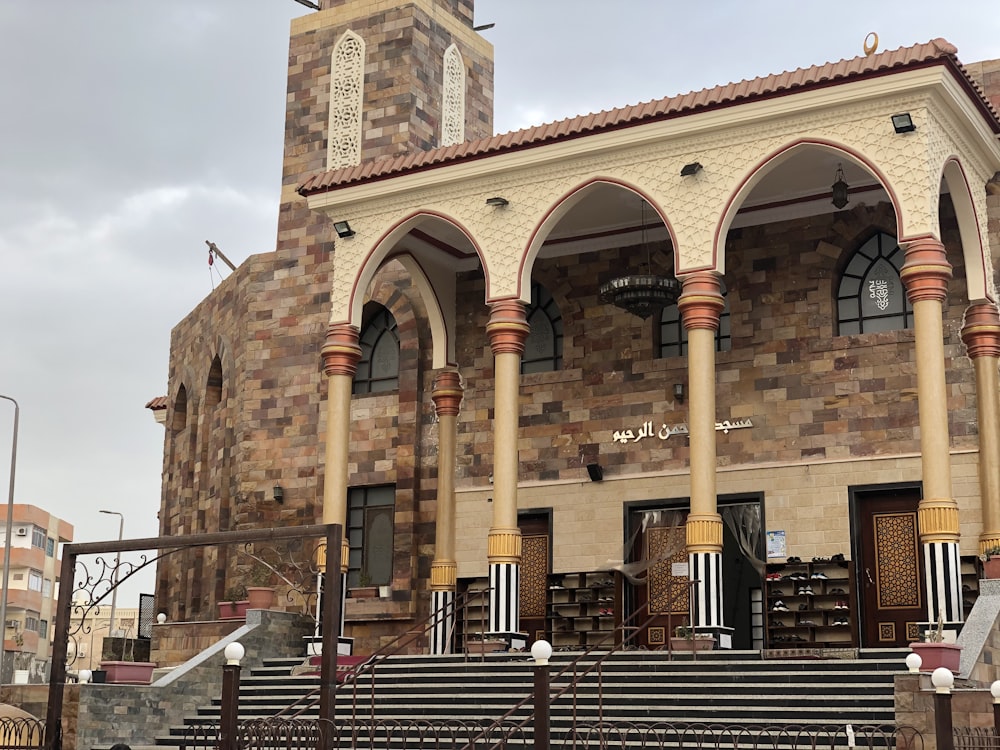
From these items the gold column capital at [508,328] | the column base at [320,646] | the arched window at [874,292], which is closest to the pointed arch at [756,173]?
the arched window at [874,292]

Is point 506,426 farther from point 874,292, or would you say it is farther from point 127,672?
point 127,672

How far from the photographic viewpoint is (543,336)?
2134cm

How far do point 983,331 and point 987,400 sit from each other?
86 centimetres

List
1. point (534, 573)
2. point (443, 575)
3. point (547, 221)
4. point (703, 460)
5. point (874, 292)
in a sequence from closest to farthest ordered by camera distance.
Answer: point (703, 460), point (547, 221), point (874, 292), point (534, 573), point (443, 575)

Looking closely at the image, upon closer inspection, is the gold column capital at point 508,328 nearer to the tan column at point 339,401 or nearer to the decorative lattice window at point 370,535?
the tan column at point 339,401

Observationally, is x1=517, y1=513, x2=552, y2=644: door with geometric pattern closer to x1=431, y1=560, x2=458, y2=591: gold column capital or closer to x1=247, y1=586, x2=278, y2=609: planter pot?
x1=431, y1=560, x2=458, y2=591: gold column capital

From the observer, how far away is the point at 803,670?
45.8 feet

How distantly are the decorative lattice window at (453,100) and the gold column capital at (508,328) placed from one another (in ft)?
21.9

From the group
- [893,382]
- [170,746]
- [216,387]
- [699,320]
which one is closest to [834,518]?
[893,382]

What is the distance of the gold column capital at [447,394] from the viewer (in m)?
20.9

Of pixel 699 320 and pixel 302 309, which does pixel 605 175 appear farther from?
pixel 302 309

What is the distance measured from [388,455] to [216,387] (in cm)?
612

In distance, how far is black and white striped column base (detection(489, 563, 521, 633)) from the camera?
57.1 ft

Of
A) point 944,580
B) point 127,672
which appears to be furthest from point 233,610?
point 944,580
